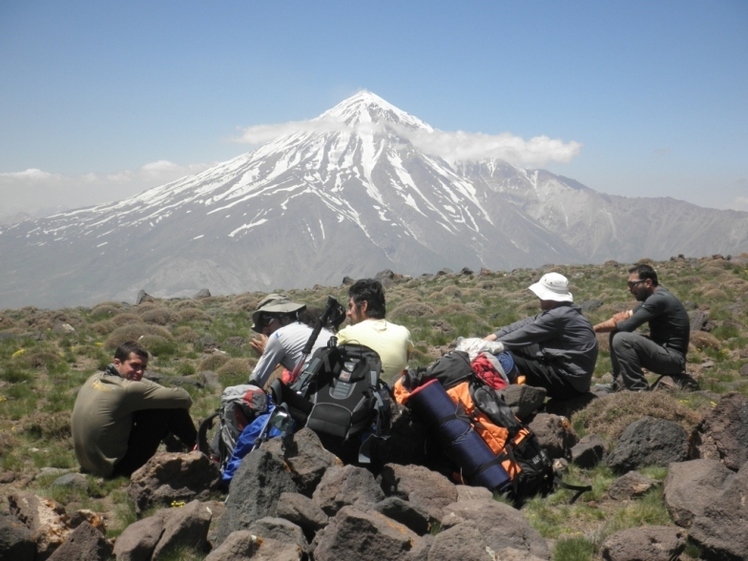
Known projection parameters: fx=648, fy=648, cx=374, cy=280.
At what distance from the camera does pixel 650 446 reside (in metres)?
6.56

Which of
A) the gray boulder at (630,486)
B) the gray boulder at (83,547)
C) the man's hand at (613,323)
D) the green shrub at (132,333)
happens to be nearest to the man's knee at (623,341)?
the man's hand at (613,323)

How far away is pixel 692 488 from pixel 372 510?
2.70 meters

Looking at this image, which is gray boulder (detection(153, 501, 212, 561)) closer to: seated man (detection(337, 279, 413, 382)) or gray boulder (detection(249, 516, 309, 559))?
gray boulder (detection(249, 516, 309, 559))

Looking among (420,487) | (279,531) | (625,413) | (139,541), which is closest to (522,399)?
(625,413)

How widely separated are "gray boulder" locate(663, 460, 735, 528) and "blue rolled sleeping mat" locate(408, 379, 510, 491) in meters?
1.39

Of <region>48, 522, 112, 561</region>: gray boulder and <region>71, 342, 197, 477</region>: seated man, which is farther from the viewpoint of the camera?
<region>71, 342, 197, 477</region>: seated man

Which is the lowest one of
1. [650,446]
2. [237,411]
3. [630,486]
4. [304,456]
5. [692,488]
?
[630,486]

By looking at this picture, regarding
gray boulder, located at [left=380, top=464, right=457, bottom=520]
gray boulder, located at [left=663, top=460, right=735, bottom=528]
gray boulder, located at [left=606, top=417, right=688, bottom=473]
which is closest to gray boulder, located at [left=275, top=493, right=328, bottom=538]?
gray boulder, located at [left=380, top=464, right=457, bottom=520]

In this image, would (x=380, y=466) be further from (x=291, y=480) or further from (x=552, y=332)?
(x=552, y=332)

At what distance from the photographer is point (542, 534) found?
17.6ft

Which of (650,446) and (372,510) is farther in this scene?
(650,446)

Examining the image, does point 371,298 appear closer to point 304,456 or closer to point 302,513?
point 304,456

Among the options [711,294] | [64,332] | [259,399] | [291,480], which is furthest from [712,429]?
[64,332]

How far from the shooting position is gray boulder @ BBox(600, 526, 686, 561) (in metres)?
4.45
